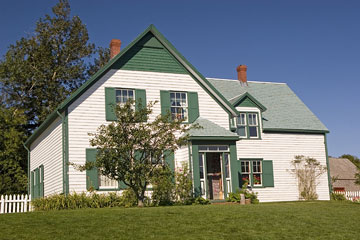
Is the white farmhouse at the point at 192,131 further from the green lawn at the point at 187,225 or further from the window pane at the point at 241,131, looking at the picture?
the green lawn at the point at 187,225

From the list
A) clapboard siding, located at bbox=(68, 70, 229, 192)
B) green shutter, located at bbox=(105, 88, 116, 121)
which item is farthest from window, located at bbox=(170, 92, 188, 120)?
green shutter, located at bbox=(105, 88, 116, 121)

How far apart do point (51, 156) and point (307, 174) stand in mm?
14645

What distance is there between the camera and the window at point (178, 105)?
22.5m

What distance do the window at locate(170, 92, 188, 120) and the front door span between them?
2.62 meters

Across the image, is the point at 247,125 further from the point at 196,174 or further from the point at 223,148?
the point at 196,174

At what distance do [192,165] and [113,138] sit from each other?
17.8ft

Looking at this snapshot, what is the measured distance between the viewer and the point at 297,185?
26484 millimetres

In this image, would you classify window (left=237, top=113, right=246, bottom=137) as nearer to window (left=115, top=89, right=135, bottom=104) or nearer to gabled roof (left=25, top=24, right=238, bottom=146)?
gabled roof (left=25, top=24, right=238, bottom=146)

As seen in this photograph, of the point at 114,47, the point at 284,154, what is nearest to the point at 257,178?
the point at 284,154

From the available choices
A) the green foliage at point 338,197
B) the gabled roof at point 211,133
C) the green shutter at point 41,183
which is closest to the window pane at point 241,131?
the gabled roof at point 211,133

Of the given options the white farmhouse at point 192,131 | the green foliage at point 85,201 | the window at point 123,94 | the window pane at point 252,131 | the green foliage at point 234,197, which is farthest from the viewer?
the window pane at point 252,131

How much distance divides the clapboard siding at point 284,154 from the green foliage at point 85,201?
319 inches

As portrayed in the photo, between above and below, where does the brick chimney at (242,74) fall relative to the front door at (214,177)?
above

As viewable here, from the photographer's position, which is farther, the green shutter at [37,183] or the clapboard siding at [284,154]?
the green shutter at [37,183]
